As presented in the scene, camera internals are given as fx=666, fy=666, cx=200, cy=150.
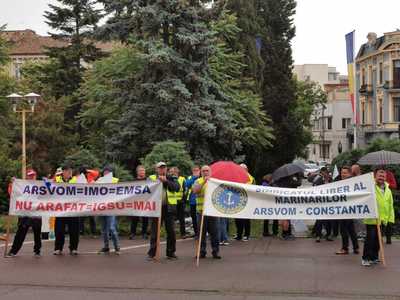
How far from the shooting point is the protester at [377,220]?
1178 centimetres

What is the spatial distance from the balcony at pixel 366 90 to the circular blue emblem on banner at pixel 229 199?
64.9 metres

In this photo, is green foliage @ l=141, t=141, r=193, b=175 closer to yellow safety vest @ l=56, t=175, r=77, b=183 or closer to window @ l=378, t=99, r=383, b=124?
yellow safety vest @ l=56, t=175, r=77, b=183

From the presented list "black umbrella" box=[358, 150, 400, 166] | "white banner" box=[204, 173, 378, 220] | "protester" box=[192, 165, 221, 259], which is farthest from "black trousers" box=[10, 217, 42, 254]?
"black umbrella" box=[358, 150, 400, 166]

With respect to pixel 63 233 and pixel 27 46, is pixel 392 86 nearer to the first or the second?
pixel 27 46

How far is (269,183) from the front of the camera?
16.9 meters

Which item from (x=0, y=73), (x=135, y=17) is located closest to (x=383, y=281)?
(x=135, y=17)

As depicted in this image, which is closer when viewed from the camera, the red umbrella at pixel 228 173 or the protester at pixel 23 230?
the protester at pixel 23 230

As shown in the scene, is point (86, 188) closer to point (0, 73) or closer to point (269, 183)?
point (269, 183)

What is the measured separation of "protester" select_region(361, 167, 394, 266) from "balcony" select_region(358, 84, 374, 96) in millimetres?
64258

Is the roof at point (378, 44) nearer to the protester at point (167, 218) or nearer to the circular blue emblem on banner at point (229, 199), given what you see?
the circular blue emblem on banner at point (229, 199)

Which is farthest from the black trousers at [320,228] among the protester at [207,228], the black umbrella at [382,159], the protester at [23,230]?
the protester at [23,230]

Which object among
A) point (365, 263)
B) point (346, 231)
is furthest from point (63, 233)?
point (365, 263)

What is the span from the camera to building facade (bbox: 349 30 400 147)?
228 feet

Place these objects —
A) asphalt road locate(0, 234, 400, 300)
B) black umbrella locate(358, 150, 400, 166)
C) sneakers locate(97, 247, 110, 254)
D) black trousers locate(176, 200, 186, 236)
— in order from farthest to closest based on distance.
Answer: black umbrella locate(358, 150, 400, 166) → black trousers locate(176, 200, 186, 236) → sneakers locate(97, 247, 110, 254) → asphalt road locate(0, 234, 400, 300)
